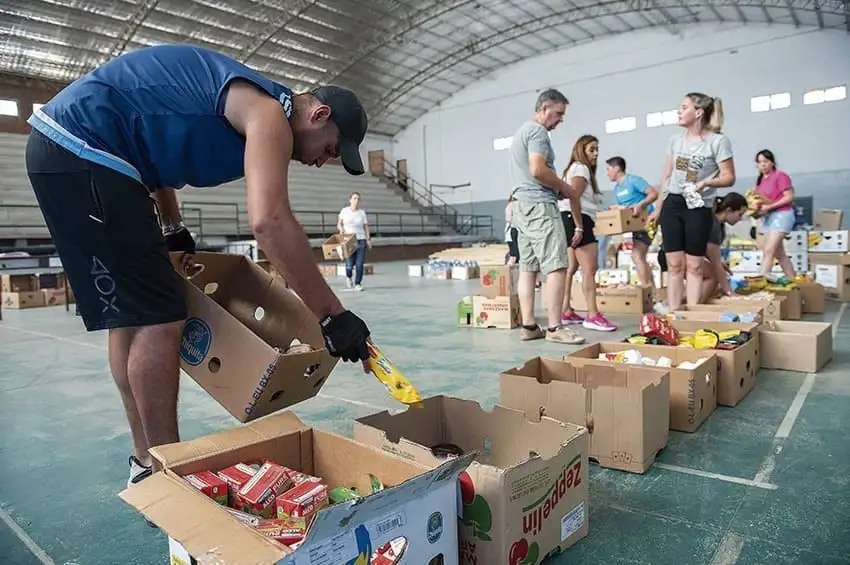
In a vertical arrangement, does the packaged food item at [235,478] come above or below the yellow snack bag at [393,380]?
below

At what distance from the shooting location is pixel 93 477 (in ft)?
5.70

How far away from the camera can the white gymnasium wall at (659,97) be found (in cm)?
1364

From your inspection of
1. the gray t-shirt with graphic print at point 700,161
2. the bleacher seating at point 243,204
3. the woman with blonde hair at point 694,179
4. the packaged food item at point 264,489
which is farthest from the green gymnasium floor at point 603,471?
the bleacher seating at point 243,204

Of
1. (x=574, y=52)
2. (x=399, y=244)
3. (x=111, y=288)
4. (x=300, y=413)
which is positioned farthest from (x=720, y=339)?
(x=574, y=52)

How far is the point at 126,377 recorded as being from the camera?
1504 millimetres

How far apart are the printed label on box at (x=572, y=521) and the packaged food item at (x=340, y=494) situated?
0.44m

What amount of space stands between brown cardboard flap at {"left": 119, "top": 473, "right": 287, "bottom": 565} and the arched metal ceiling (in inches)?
565

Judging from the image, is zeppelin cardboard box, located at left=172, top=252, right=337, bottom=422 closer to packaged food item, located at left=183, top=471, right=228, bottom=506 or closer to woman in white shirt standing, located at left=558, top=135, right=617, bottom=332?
packaged food item, located at left=183, top=471, right=228, bottom=506

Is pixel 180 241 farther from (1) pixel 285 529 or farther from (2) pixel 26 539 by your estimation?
(1) pixel 285 529

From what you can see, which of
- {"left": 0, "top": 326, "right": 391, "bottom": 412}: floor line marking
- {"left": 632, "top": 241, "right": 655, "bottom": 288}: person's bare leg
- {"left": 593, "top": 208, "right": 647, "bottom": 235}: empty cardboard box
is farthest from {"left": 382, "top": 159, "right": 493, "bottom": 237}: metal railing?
{"left": 0, "top": 326, "right": 391, "bottom": 412}: floor line marking

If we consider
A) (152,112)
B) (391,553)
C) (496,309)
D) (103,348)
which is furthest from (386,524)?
(103,348)

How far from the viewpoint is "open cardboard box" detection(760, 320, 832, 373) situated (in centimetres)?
271

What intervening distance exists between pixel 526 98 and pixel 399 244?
6.26 m

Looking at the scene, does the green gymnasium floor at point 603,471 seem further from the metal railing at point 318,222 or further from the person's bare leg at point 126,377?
the metal railing at point 318,222
